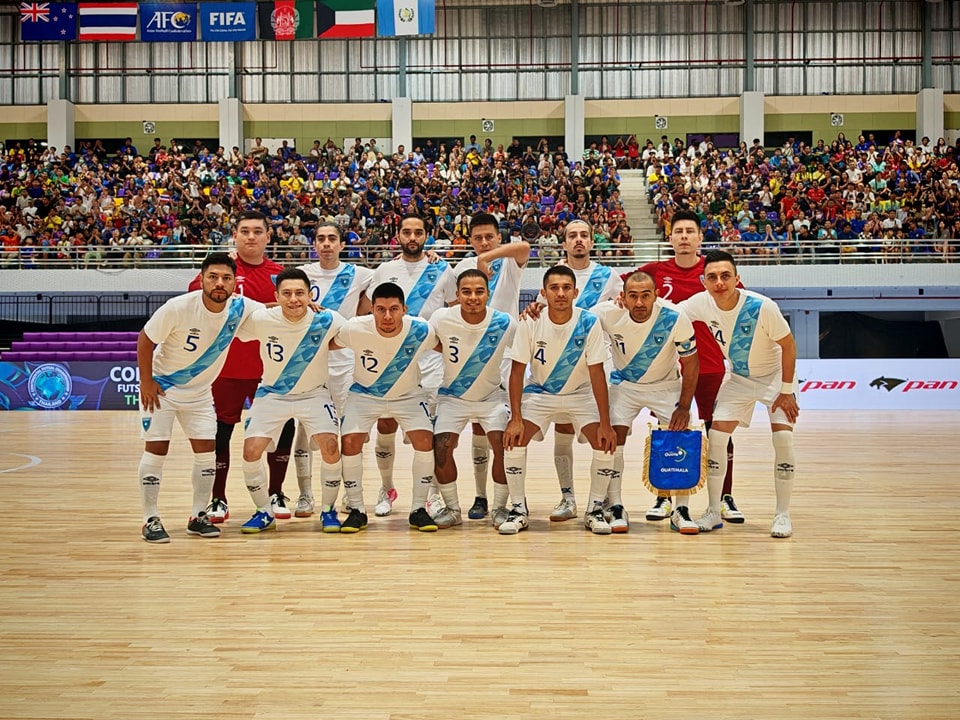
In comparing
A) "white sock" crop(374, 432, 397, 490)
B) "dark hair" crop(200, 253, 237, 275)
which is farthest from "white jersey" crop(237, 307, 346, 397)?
"white sock" crop(374, 432, 397, 490)

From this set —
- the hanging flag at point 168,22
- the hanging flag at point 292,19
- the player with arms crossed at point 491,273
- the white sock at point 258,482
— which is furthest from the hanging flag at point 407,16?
the white sock at point 258,482

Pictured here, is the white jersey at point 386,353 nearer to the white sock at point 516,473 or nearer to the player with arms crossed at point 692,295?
the white sock at point 516,473

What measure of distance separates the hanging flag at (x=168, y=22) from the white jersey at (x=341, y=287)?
68.1 feet

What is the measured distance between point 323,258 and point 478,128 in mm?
23807

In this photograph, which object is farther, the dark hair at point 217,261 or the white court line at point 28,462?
the white court line at point 28,462

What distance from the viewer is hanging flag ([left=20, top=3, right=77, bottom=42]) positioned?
26594mm

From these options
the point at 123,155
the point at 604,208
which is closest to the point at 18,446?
the point at 604,208

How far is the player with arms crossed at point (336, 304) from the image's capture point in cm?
805

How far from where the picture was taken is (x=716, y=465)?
725 centimetres

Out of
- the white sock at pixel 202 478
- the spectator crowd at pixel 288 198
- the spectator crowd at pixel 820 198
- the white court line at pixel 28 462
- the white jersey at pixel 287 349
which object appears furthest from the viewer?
the spectator crowd at pixel 288 198

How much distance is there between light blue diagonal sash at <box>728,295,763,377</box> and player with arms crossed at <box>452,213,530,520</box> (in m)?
1.64

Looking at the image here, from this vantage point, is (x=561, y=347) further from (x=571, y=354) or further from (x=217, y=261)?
(x=217, y=261)

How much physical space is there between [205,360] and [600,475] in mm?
2826

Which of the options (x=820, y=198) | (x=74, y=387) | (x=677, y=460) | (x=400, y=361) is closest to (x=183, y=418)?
(x=400, y=361)
